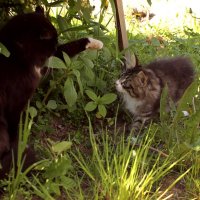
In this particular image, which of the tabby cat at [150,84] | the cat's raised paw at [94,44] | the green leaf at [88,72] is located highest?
the cat's raised paw at [94,44]

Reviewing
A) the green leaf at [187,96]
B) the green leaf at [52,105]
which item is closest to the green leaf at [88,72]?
the green leaf at [52,105]

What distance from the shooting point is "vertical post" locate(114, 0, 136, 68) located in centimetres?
321

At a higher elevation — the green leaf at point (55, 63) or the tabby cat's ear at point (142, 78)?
the green leaf at point (55, 63)

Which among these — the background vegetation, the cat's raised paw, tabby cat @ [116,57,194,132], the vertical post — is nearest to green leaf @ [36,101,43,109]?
the background vegetation

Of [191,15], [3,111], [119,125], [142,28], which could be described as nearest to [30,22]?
[3,111]

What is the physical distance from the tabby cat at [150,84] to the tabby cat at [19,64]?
2.79 feet

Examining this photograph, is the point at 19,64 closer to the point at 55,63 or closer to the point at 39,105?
the point at 55,63

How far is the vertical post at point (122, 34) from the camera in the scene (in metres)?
3.21

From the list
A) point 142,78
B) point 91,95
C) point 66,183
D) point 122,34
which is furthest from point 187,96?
point 66,183

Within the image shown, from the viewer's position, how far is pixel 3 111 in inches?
99.0

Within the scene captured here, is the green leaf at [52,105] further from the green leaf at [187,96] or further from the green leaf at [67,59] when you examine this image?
the green leaf at [187,96]

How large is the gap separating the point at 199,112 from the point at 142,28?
2.91 m

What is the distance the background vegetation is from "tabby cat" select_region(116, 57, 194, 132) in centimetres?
10

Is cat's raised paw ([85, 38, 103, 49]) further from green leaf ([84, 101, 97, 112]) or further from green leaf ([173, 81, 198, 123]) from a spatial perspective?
green leaf ([173, 81, 198, 123])
